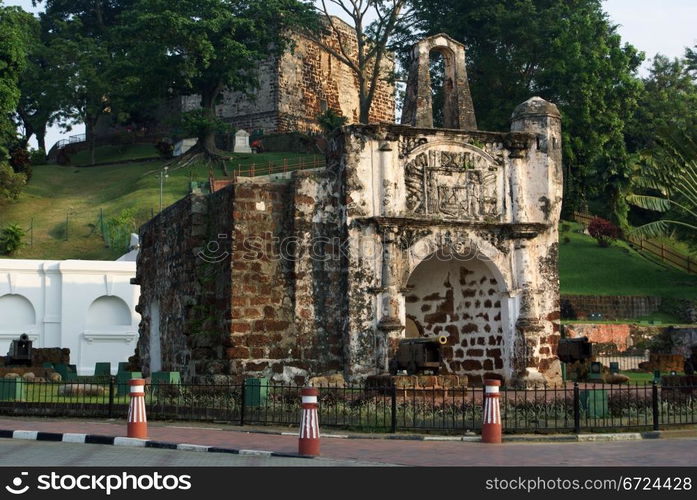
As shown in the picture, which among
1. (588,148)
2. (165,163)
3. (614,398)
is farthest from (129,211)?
(614,398)

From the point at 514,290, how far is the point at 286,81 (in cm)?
5118

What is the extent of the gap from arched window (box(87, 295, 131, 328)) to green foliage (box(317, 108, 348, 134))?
102 ft

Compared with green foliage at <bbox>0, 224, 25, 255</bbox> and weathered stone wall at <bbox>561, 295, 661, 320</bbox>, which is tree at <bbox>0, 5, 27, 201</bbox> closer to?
green foliage at <bbox>0, 224, 25, 255</bbox>

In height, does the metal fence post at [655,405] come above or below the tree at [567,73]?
below

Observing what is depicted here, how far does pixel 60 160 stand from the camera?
78875 millimetres

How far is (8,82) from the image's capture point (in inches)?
2350

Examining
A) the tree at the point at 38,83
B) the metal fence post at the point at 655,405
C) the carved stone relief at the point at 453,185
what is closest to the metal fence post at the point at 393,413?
the metal fence post at the point at 655,405

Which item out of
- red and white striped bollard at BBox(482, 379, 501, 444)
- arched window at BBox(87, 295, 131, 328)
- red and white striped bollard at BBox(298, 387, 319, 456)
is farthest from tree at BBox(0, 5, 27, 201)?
red and white striped bollard at BBox(298, 387, 319, 456)

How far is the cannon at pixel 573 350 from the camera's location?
957 inches

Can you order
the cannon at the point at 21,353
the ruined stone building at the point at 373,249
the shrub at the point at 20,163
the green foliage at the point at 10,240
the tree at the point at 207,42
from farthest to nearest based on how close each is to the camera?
the shrub at the point at 20,163, the tree at the point at 207,42, the green foliage at the point at 10,240, the cannon at the point at 21,353, the ruined stone building at the point at 373,249

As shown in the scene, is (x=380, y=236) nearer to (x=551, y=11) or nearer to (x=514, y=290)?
(x=514, y=290)

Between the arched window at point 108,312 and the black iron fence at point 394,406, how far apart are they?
21.8 m

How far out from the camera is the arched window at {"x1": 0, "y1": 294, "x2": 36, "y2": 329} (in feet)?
134

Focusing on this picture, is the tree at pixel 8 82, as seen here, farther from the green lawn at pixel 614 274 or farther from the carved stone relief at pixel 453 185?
the carved stone relief at pixel 453 185
